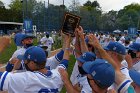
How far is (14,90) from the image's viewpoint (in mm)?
4500

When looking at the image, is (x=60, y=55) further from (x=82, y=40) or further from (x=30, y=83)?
(x=30, y=83)

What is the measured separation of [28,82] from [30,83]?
0.03 m

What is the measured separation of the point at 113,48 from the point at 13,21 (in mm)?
91122

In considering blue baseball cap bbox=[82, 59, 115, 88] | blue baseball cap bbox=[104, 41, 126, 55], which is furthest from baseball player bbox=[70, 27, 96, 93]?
blue baseball cap bbox=[82, 59, 115, 88]

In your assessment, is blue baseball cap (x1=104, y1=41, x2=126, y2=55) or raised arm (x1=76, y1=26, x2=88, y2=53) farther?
raised arm (x1=76, y1=26, x2=88, y2=53)

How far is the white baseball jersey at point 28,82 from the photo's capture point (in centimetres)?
446

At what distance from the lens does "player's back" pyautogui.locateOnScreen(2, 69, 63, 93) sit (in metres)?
4.46

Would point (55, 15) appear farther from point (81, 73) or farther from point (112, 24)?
point (81, 73)

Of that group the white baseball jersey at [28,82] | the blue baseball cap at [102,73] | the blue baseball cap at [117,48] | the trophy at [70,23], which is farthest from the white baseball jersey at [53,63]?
the blue baseball cap at [102,73]

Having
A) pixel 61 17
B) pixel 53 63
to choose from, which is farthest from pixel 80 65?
pixel 61 17

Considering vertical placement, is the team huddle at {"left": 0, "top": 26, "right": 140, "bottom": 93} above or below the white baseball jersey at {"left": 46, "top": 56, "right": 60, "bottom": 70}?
above

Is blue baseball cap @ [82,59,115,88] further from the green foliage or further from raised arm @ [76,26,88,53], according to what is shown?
the green foliage

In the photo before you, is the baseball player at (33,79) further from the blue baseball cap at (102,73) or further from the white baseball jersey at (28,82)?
the blue baseball cap at (102,73)

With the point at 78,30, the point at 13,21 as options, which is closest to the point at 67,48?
the point at 78,30
